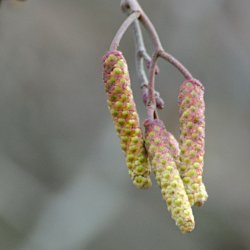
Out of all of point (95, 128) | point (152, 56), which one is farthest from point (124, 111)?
point (95, 128)

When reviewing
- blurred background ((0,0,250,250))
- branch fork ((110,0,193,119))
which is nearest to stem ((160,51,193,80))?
branch fork ((110,0,193,119))

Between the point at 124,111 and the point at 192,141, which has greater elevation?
the point at 124,111

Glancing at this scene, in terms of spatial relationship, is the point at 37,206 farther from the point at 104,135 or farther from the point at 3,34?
the point at 3,34

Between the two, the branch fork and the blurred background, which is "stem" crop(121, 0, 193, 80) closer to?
the branch fork

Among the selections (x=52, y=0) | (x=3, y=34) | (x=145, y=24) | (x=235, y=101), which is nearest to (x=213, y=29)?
(x=235, y=101)

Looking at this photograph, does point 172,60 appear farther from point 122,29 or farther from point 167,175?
point 167,175

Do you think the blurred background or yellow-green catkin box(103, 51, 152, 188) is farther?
the blurred background

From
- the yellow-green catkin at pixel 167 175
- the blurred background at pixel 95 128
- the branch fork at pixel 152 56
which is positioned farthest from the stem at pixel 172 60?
the blurred background at pixel 95 128
